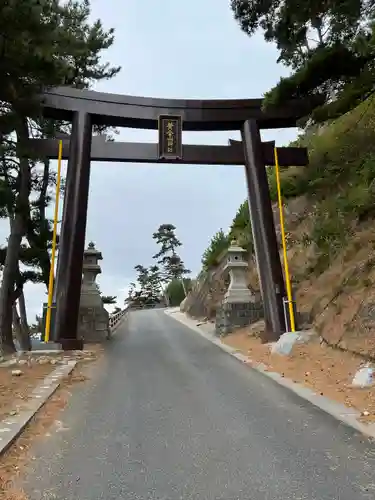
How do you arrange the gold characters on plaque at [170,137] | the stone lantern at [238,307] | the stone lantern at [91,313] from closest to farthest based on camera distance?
the gold characters on plaque at [170,137]
the stone lantern at [91,313]
the stone lantern at [238,307]

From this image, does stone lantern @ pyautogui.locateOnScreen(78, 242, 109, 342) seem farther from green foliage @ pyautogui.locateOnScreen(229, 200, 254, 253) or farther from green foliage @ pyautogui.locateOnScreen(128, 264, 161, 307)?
green foliage @ pyautogui.locateOnScreen(128, 264, 161, 307)

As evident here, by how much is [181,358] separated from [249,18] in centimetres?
747

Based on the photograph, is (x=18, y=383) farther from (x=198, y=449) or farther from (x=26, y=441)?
(x=198, y=449)

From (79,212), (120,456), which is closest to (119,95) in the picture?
(79,212)

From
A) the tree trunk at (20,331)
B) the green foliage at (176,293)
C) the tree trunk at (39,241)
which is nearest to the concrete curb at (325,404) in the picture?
the tree trunk at (39,241)

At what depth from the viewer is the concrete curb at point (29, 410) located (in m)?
4.60

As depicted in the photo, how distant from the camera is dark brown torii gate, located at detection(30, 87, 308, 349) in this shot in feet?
41.0

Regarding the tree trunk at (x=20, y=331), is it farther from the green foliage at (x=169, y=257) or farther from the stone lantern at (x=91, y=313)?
the green foliage at (x=169, y=257)

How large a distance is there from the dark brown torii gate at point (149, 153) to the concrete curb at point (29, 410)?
379cm

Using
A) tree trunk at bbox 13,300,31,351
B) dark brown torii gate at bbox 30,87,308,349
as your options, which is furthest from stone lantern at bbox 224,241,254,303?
tree trunk at bbox 13,300,31,351

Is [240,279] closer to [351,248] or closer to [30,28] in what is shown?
[351,248]

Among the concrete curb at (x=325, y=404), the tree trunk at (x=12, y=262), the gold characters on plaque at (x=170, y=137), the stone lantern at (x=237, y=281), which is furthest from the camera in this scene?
the stone lantern at (x=237, y=281)

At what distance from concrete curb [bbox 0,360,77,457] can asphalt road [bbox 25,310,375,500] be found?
13.4 inches

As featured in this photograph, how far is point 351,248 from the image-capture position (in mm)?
11727
